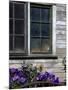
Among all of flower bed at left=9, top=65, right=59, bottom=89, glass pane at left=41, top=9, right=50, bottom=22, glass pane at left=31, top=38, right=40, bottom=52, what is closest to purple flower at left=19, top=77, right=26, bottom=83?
flower bed at left=9, top=65, right=59, bottom=89

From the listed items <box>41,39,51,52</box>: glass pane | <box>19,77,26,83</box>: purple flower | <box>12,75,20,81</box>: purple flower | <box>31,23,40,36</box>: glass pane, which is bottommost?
<box>19,77,26,83</box>: purple flower

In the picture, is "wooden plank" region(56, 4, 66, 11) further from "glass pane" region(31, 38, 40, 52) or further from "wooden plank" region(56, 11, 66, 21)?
"glass pane" region(31, 38, 40, 52)

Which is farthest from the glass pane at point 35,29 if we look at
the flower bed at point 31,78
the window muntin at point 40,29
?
the flower bed at point 31,78

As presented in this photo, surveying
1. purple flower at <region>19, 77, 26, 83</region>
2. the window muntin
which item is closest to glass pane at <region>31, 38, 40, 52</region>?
the window muntin

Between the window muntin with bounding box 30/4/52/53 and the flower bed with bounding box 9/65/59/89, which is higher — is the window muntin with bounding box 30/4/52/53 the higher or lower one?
the higher one

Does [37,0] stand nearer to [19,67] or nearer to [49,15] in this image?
[49,15]

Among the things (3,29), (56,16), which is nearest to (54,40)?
(56,16)

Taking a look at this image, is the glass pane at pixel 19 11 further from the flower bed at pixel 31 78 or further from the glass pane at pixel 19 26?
the flower bed at pixel 31 78

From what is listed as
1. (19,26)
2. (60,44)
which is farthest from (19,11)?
(60,44)

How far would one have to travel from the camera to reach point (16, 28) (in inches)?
36.6

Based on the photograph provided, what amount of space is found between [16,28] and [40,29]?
0.09 m

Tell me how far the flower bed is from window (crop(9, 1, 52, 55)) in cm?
6

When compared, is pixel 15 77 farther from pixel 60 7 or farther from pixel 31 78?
pixel 60 7

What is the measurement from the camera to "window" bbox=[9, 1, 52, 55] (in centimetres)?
92
